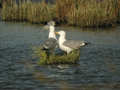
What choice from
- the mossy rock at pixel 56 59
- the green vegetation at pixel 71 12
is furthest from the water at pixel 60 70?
the green vegetation at pixel 71 12

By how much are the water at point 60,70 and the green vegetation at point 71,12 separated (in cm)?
811

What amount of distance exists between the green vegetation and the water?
811cm

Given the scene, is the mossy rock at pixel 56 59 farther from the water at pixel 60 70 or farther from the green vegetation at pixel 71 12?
the green vegetation at pixel 71 12

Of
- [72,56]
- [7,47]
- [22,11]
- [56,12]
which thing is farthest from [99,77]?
[22,11]

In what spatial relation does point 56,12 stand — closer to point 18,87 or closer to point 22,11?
point 22,11

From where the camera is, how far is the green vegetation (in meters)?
27.0

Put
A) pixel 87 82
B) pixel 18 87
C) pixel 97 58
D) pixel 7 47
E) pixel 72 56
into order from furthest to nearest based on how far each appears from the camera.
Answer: pixel 7 47 → pixel 97 58 → pixel 72 56 → pixel 87 82 → pixel 18 87

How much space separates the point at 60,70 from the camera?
11.9 meters

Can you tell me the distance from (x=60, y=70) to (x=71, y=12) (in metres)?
16.3

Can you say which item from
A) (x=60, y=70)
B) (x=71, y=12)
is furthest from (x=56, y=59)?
(x=71, y=12)

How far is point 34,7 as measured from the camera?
30.0m

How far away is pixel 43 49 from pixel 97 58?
2.34 m

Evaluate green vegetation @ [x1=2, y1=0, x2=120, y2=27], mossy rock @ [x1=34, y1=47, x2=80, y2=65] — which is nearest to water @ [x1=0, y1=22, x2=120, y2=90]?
mossy rock @ [x1=34, y1=47, x2=80, y2=65]

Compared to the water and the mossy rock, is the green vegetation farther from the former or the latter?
the mossy rock
